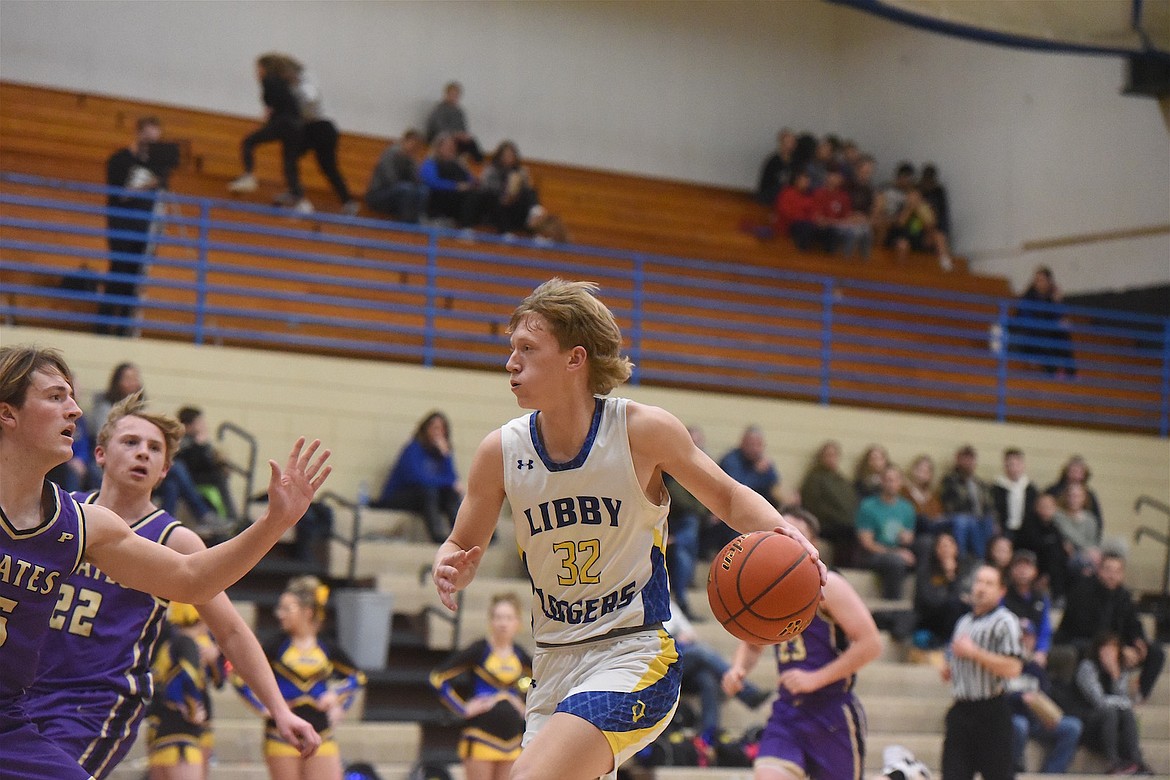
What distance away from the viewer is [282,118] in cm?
1459

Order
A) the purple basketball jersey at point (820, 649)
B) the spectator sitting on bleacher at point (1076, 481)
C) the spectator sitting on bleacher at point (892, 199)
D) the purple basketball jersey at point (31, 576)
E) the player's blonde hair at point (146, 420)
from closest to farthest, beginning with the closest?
the purple basketball jersey at point (31, 576) < the player's blonde hair at point (146, 420) < the purple basketball jersey at point (820, 649) < the spectator sitting on bleacher at point (1076, 481) < the spectator sitting on bleacher at point (892, 199)

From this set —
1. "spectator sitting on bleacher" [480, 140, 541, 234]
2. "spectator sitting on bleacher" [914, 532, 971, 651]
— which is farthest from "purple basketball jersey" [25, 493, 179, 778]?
"spectator sitting on bleacher" [480, 140, 541, 234]

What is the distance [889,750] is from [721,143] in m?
13.0

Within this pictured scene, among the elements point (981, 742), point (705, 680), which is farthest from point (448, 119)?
point (981, 742)

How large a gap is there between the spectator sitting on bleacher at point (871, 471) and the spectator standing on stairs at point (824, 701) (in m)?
7.38

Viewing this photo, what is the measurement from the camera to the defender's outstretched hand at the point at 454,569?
4.79 meters

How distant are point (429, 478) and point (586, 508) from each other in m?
7.62

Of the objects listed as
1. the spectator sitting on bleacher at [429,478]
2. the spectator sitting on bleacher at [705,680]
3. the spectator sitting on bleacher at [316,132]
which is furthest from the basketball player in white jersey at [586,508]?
the spectator sitting on bleacher at [316,132]

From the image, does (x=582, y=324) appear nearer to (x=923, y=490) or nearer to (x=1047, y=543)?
(x=1047, y=543)

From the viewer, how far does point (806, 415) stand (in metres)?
15.2

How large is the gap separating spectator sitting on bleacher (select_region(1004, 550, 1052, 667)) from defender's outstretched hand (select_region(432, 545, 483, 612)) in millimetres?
8792

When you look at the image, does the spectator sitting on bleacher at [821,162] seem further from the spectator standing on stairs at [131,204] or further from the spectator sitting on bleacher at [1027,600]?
the spectator standing on stairs at [131,204]

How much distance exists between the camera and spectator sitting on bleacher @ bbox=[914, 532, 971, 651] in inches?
512

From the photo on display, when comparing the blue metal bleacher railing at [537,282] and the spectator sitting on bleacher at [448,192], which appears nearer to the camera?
the blue metal bleacher railing at [537,282]
